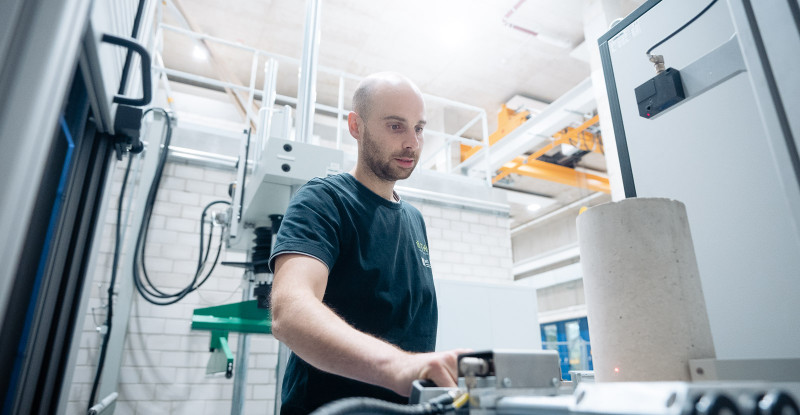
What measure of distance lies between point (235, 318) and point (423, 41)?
14.0 feet

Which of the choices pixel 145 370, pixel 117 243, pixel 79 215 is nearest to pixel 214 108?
pixel 117 243

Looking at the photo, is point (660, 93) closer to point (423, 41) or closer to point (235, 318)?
point (235, 318)

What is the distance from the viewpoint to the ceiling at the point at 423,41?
495 cm

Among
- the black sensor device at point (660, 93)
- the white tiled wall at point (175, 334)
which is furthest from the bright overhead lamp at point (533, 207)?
the black sensor device at point (660, 93)

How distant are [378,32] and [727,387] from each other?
5.50 m

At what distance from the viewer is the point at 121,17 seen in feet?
4.73

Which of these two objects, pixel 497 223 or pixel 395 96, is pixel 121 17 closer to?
pixel 395 96

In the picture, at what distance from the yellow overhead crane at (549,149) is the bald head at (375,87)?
4.10 metres

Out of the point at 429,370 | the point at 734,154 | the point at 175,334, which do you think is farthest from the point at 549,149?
the point at 429,370

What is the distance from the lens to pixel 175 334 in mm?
3598

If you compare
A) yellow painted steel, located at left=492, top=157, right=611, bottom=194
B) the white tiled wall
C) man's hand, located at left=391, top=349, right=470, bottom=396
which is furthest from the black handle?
yellow painted steel, located at left=492, top=157, right=611, bottom=194

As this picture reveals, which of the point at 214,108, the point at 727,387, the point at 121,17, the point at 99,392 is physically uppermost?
the point at 214,108

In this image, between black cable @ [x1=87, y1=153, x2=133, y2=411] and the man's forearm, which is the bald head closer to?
the man's forearm

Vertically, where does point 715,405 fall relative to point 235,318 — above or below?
below
